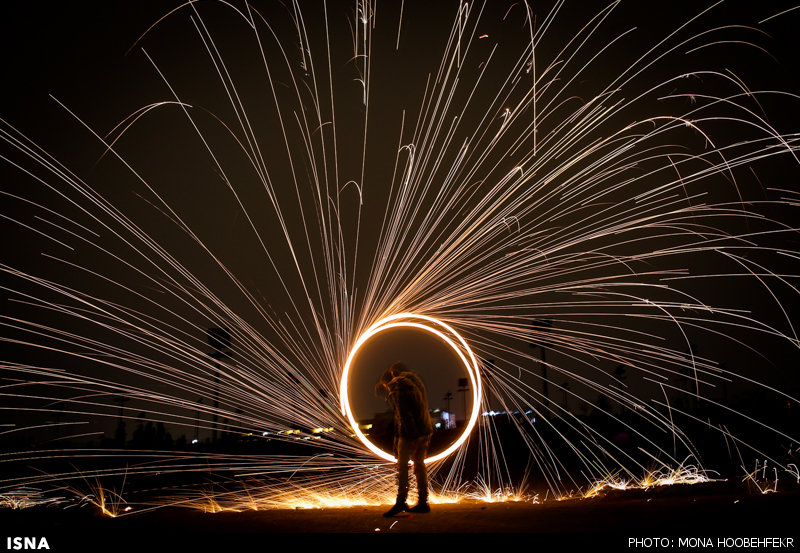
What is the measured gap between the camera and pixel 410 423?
5.78m

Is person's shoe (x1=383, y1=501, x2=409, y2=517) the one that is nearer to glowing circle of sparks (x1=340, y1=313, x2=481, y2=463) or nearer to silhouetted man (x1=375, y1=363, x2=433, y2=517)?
silhouetted man (x1=375, y1=363, x2=433, y2=517)

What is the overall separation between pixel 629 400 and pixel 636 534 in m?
Result: 3.44

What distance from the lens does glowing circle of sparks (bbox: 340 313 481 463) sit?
23.0 ft

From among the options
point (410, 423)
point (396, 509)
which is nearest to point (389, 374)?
point (410, 423)

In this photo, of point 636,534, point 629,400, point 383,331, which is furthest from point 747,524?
point 383,331

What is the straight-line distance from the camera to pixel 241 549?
4.41 m

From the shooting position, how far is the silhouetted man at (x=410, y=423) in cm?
569

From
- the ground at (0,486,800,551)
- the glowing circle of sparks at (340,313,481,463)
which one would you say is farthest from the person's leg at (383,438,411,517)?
the glowing circle of sparks at (340,313,481,463)

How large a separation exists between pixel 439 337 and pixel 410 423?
211 centimetres

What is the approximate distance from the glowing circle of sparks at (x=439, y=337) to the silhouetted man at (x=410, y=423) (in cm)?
113

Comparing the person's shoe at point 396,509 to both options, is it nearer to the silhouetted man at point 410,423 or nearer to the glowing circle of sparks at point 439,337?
the silhouetted man at point 410,423

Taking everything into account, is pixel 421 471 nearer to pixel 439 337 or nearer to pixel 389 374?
pixel 389 374

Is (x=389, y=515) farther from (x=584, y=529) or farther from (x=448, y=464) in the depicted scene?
(x=448, y=464)

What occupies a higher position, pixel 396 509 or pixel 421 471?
pixel 421 471
